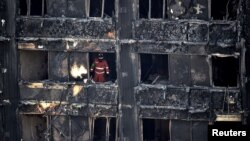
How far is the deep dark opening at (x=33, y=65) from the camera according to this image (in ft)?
54.4

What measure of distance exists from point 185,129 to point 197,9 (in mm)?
4567

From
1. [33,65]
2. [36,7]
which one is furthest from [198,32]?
[33,65]

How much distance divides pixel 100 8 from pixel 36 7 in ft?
8.54

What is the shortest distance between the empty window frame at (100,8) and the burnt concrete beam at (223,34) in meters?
4.01

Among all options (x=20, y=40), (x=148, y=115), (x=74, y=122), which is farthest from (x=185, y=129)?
(x=20, y=40)

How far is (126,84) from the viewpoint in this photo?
1599 cm

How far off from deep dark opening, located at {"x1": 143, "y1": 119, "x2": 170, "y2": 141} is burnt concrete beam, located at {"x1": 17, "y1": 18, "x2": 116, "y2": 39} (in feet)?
13.3

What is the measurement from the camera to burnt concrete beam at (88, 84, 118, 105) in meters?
16.1

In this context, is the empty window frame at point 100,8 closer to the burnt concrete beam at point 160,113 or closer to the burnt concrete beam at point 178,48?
the burnt concrete beam at point 178,48

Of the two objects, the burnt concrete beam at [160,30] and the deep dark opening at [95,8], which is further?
the deep dark opening at [95,8]

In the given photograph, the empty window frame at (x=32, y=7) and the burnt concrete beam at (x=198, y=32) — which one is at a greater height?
the empty window frame at (x=32, y=7)

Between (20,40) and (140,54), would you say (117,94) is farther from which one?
(20,40)

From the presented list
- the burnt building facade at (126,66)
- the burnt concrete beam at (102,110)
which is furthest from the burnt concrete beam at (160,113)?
the burnt concrete beam at (102,110)

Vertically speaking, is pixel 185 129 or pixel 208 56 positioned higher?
pixel 208 56
